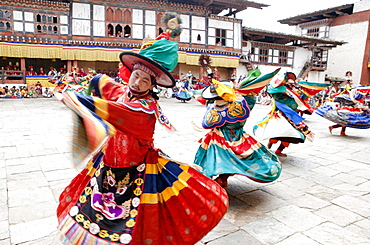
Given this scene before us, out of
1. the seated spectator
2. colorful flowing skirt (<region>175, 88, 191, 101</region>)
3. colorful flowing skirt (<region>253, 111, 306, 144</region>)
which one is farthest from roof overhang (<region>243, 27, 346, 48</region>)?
colorful flowing skirt (<region>253, 111, 306, 144</region>)

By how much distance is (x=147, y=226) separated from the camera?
183 centimetres

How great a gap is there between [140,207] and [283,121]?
3.88 meters

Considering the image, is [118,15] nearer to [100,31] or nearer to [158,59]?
[100,31]

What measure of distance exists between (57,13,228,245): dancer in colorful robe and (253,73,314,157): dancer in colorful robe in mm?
3223

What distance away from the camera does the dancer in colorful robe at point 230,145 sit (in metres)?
3.28

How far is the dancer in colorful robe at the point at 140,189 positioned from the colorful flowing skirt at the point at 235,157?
115cm

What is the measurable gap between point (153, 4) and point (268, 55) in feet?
34.4

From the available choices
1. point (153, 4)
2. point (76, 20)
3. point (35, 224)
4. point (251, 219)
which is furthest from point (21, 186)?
point (153, 4)

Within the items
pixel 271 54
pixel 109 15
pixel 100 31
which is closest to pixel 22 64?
pixel 100 31

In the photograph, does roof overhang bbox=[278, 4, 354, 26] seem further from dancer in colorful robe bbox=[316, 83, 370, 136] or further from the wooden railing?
the wooden railing

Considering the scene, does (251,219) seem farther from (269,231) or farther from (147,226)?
(147,226)

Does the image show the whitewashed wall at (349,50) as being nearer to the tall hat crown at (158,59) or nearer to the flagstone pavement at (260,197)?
the flagstone pavement at (260,197)

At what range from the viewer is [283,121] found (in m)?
5.11

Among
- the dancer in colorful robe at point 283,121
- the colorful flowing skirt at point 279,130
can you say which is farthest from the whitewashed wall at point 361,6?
the colorful flowing skirt at point 279,130
